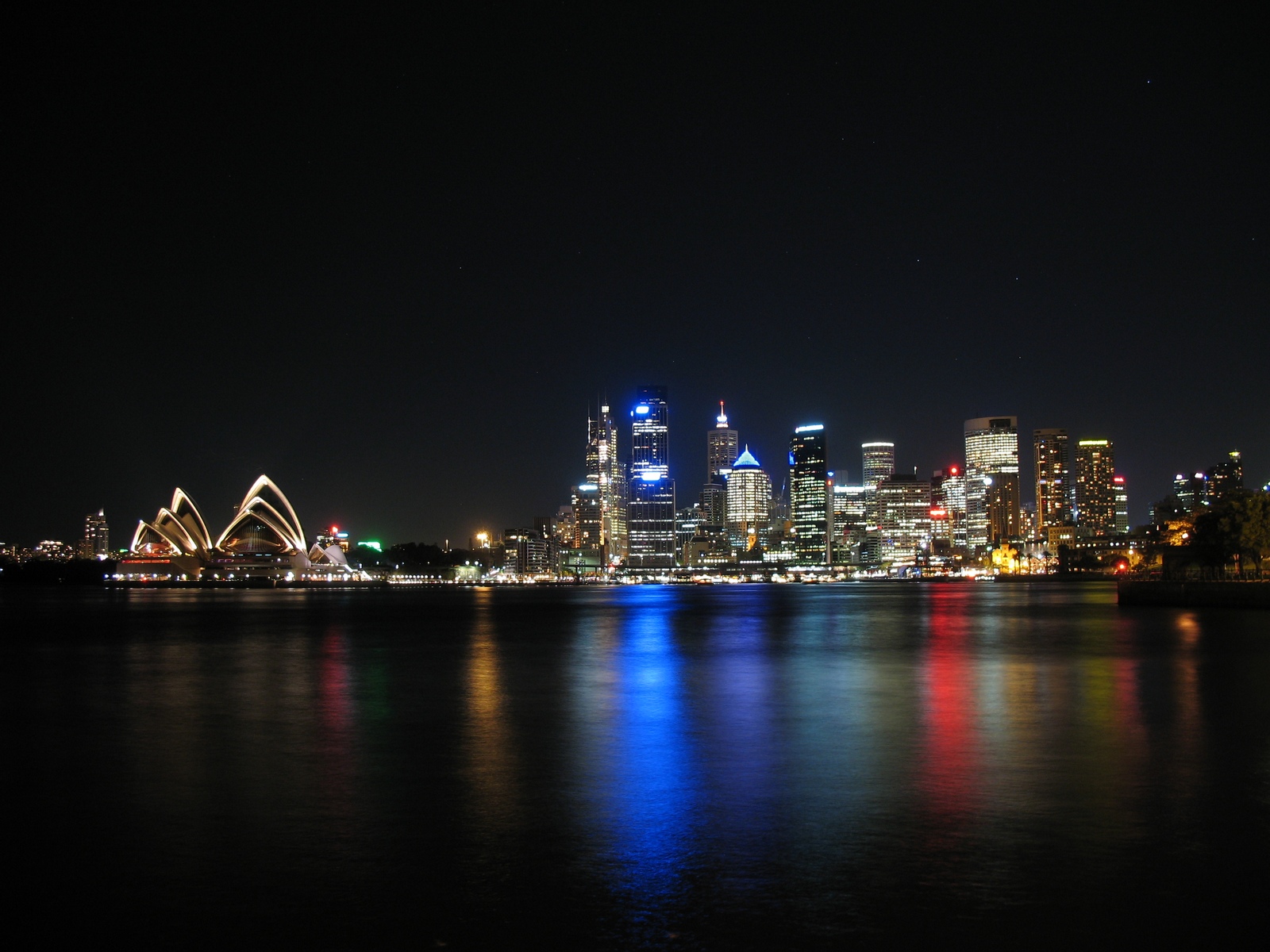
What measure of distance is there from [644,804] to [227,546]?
431 ft

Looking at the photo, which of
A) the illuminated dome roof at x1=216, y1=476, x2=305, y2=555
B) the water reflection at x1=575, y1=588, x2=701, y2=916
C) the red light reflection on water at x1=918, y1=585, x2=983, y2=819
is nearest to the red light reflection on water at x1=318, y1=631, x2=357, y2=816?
the water reflection at x1=575, y1=588, x2=701, y2=916

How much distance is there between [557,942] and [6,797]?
683 cm

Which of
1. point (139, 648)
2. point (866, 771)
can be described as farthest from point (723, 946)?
point (139, 648)

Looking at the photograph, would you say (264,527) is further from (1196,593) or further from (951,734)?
(951,734)

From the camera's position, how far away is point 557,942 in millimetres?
5594

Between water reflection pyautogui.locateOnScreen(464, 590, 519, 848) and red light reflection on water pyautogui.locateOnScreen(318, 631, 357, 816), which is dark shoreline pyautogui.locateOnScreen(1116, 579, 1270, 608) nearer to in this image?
water reflection pyautogui.locateOnScreen(464, 590, 519, 848)

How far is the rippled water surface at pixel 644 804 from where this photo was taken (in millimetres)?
6109

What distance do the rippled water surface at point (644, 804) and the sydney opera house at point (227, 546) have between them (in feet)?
337

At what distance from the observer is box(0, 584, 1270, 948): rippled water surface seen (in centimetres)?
611

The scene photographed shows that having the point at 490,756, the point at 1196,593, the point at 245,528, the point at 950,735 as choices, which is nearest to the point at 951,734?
the point at 950,735

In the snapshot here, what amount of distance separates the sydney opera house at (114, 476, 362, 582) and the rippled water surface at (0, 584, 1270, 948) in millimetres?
102853

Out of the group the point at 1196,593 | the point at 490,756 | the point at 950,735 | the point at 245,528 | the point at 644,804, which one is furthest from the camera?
the point at 245,528

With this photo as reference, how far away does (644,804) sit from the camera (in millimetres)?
9172

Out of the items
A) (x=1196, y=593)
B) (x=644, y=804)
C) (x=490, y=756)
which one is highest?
(x=644, y=804)
